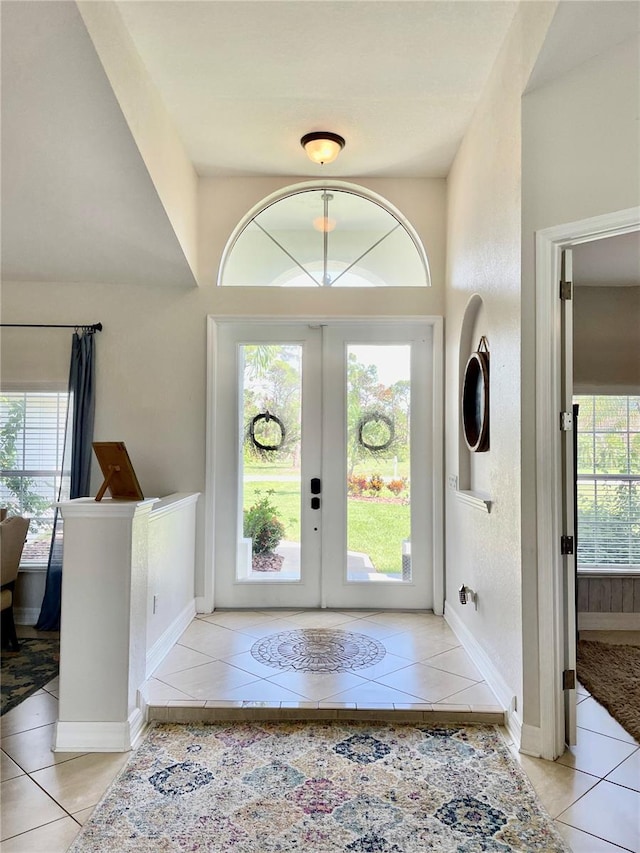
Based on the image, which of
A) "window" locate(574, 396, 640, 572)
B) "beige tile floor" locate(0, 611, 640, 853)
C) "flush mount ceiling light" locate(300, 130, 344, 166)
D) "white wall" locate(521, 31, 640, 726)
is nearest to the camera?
"beige tile floor" locate(0, 611, 640, 853)

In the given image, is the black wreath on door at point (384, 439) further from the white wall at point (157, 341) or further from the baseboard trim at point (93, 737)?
the baseboard trim at point (93, 737)

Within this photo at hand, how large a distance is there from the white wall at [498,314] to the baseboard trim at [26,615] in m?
3.05

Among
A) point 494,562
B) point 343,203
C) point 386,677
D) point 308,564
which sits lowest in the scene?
point 386,677

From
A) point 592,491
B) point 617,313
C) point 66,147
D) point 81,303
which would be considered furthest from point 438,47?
point 592,491

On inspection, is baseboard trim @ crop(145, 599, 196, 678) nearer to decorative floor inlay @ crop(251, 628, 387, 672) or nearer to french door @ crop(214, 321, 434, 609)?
french door @ crop(214, 321, 434, 609)

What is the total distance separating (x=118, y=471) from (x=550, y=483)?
1992 millimetres

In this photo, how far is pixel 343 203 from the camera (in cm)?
428

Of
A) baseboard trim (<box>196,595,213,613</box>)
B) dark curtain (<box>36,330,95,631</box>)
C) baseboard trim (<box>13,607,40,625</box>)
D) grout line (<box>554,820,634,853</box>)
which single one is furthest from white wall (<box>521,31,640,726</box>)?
baseboard trim (<box>13,607,40,625</box>)

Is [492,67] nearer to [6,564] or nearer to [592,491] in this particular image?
[592,491]

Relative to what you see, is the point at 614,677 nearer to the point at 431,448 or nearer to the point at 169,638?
the point at 431,448

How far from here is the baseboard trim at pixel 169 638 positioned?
3058 mm

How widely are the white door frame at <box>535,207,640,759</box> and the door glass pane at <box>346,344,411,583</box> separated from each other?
1.82m

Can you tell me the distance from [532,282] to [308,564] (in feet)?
8.61

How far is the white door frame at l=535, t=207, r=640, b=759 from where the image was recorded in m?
2.40
